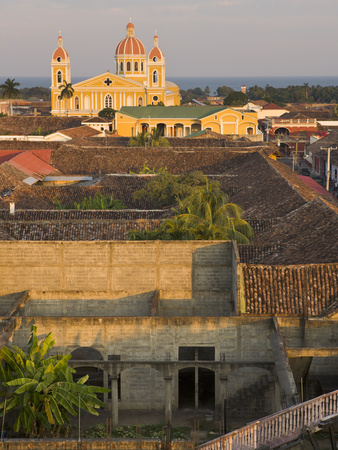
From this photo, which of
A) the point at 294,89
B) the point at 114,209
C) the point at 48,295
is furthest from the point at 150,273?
the point at 294,89

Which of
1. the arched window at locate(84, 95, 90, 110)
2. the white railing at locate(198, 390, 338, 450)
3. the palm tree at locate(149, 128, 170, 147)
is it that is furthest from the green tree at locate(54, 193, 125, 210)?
the arched window at locate(84, 95, 90, 110)

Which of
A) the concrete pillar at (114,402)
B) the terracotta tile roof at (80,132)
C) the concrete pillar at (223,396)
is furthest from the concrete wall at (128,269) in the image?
the terracotta tile roof at (80,132)

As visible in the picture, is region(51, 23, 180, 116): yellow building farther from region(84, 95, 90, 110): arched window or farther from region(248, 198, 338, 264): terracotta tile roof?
region(248, 198, 338, 264): terracotta tile roof

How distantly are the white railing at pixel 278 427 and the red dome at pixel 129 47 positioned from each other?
100 m

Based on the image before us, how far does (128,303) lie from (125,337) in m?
4.62

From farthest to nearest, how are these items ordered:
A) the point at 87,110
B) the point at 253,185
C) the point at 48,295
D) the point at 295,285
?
1. the point at 87,110
2. the point at 253,185
3. the point at 48,295
4. the point at 295,285

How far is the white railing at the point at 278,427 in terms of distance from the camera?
14.9 meters

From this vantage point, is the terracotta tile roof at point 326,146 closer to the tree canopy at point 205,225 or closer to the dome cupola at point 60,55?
the tree canopy at point 205,225

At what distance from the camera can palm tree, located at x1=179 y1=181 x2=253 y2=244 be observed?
27922 millimetres

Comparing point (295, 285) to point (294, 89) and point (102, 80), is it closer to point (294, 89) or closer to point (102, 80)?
point (102, 80)

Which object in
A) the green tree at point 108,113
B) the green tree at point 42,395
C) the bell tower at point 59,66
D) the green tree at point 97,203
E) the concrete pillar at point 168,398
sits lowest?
the concrete pillar at point 168,398

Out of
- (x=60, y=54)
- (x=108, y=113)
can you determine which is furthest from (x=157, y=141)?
(x=60, y=54)

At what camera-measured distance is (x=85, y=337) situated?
68.2ft

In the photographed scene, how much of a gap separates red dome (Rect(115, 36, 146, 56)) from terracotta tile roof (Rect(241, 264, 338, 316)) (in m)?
92.3
